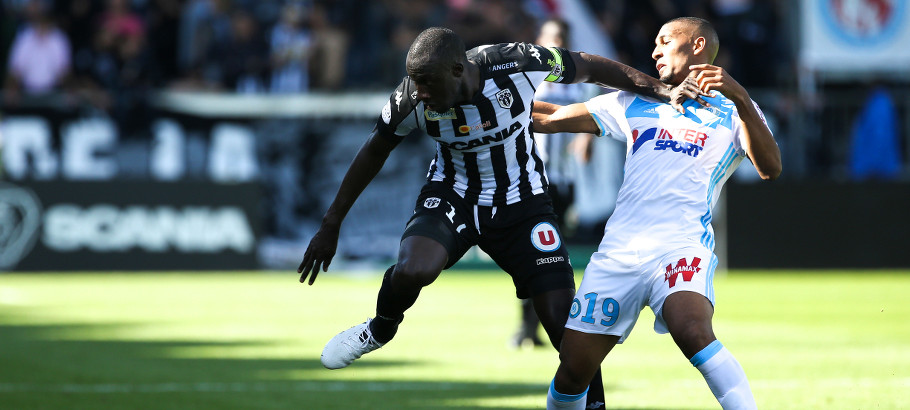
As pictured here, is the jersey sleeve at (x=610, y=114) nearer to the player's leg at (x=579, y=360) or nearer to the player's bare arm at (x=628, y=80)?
the player's bare arm at (x=628, y=80)

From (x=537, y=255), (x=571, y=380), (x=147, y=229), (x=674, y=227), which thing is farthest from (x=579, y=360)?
(x=147, y=229)

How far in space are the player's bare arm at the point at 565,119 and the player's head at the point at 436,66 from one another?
53cm

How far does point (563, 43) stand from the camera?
9344mm

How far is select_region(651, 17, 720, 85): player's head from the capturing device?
18.5 feet

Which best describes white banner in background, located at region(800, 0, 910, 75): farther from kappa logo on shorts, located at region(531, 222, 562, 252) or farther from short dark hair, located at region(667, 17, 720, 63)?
short dark hair, located at region(667, 17, 720, 63)

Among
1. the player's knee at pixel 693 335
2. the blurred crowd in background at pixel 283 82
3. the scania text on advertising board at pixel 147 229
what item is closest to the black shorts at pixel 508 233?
the player's knee at pixel 693 335

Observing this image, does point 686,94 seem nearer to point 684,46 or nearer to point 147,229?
point 684,46

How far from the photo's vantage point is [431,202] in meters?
6.50

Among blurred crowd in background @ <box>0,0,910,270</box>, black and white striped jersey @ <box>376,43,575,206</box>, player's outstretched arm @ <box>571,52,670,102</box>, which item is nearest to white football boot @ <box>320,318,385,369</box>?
black and white striped jersey @ <box>376,43,575,206</box>

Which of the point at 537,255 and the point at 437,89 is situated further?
the point at 537,255

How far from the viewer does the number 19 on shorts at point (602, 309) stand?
5.34 m

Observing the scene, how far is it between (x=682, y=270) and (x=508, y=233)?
1344mm

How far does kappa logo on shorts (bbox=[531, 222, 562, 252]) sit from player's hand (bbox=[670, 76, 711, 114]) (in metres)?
1.11

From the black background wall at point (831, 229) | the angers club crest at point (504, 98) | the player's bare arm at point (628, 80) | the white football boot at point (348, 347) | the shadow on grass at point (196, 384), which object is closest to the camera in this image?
the player's bare arm at point (628, 80)
